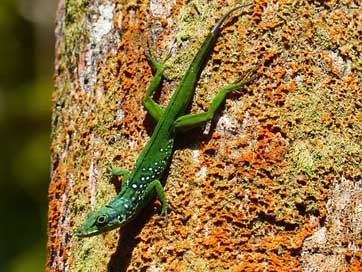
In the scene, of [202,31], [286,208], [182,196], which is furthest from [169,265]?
[202,31]

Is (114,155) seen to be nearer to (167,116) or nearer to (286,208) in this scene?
(167,116)

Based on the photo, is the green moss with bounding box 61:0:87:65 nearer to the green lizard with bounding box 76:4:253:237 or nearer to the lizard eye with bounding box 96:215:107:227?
the green lizard with bounding box 76:4:253:237

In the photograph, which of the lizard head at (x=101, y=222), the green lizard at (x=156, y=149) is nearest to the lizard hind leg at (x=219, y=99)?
the green lizard at (x=156, y=149)

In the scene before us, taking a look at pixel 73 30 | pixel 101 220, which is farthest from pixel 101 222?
pixel 73 30

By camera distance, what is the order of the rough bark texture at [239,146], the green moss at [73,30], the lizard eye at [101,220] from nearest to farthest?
the rough bark texture at [239,146] → the lizard eye at [101,220] → the green moss at [73,30]

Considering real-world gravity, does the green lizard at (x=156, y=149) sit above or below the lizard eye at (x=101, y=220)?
above

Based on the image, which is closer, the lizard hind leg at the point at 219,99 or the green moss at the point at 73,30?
the lizard hind leg at the point at 219,99

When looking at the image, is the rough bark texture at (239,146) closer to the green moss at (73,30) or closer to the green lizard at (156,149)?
the green lizard at (156,149)
